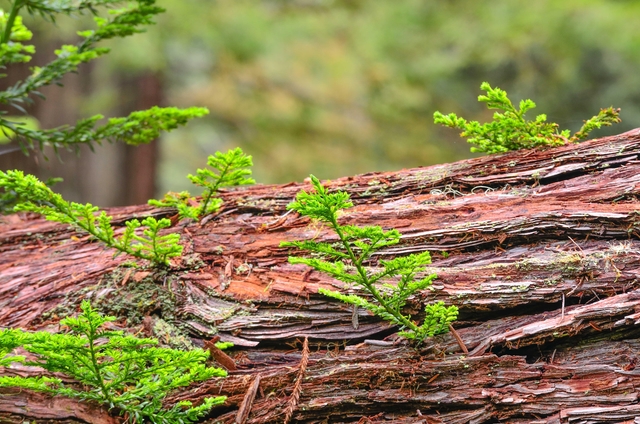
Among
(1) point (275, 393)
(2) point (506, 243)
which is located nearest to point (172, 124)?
(1) point (275, 393)

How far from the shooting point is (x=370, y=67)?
852cm

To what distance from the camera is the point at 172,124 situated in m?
2.98

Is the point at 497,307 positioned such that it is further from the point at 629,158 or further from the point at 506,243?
the point at 629,158

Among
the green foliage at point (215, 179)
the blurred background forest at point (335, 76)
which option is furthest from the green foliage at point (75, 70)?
the blurred background forest at point (335, 76)

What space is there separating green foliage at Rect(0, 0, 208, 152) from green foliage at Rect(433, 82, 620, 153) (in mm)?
1351

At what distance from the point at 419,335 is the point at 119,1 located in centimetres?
220

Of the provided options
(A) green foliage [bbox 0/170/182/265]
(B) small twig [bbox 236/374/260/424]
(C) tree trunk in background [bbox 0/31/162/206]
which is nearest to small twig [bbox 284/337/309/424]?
(B) small twig [bbox 236/374/260/424]

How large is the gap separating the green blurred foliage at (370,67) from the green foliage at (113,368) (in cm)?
526

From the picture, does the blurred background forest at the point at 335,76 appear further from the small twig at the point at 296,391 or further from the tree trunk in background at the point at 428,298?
the small twig at the point at 296,391

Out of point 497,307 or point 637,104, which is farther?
point 637,104

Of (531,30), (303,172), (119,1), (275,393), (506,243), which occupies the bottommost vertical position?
(275,393)

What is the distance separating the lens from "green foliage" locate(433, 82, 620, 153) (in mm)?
2270

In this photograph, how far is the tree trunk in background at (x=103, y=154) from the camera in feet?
26.3

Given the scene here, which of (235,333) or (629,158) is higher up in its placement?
(629,158)
